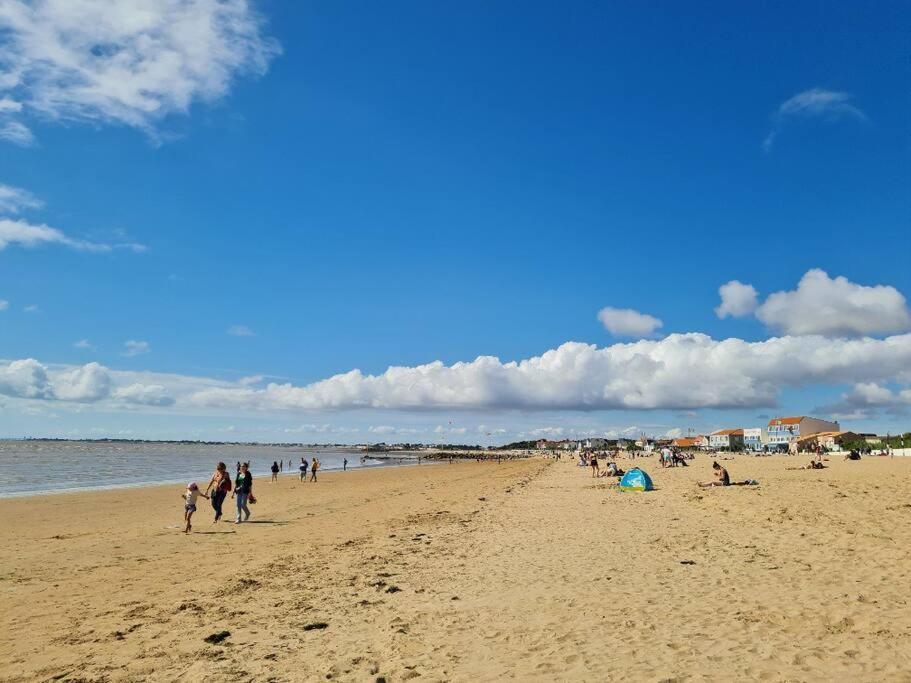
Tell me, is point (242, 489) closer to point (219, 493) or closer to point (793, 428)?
point (219, 493)

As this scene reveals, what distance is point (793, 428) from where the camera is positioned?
140m

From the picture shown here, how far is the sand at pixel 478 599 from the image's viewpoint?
21.0 feet

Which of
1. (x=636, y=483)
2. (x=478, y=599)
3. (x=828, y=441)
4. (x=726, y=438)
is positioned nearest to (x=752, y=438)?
(x=726, y=438)

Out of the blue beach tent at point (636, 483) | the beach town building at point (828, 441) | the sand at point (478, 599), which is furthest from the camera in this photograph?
the beach town building at point (828, 441)

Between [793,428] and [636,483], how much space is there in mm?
134890

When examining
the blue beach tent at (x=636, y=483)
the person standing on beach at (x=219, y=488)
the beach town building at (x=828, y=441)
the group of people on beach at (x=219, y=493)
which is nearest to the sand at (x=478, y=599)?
the group of people on beach at (x=219, y=493)

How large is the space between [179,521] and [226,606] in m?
13.2

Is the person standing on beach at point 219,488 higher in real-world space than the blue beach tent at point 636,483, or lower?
higher

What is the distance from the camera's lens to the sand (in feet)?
21.0

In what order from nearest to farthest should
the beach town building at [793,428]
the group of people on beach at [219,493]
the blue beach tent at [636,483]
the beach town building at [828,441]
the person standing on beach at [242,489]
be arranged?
the group of people on beach at [219,493] → the person standing on beach at [242,489] → the blue beach tent at [636,483] → the beach town building at [828,441] → the beach town building at [793,428]

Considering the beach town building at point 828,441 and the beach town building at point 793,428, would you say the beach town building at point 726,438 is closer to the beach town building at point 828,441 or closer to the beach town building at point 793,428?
the beach town building at point 793,428

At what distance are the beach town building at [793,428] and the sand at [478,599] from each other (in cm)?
13939

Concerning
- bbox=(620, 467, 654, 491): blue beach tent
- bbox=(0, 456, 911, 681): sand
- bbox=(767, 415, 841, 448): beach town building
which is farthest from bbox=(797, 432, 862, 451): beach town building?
bbox=(0, 456, 911, 681): sand

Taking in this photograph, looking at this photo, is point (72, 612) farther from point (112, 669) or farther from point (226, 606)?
point (112, 669)
